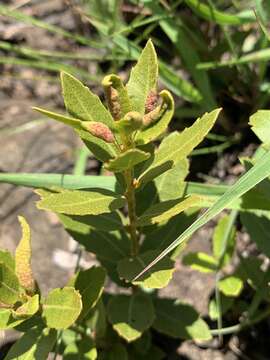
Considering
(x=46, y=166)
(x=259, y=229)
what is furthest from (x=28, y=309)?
(x=46, y=166)

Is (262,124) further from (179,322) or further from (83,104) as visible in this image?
(179,322)

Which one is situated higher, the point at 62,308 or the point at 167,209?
the point at 167,209

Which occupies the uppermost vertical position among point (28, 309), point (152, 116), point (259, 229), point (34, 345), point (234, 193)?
point (152, 116)

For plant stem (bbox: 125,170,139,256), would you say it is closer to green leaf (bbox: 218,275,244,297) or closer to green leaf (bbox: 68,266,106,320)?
green leaf (bbox: 68,266,106,320)

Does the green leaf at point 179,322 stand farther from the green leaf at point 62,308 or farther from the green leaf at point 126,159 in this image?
the green leaf at point 126,159

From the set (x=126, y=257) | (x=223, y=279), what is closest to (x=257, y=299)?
(x=223, y=279)

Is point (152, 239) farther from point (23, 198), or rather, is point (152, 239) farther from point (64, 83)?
point (23, 198)

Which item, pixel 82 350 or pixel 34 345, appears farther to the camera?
pixel 82 350

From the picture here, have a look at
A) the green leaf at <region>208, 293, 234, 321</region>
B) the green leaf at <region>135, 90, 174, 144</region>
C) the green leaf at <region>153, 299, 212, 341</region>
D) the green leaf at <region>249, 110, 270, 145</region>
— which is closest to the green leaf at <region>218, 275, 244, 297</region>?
the green leaf at <region>208, 293, 234, 321</region>
